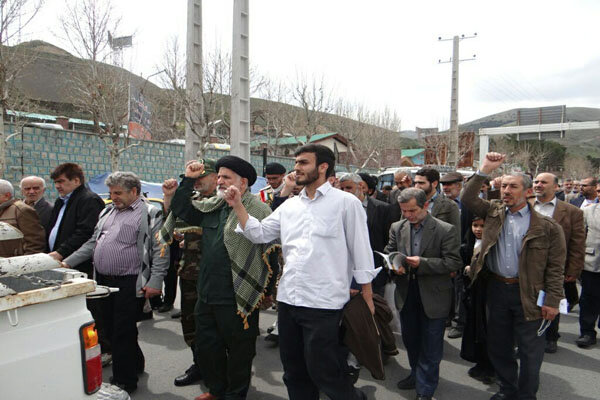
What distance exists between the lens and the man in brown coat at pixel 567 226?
4.76 m

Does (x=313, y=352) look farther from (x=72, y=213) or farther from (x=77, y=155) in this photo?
(x=77, y=155)

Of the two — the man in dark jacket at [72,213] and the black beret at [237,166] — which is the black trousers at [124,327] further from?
the black beret at [237,166]

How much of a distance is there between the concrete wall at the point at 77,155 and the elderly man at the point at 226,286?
12.4 meters

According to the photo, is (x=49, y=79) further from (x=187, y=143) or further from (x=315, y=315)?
(x=315, y=315)

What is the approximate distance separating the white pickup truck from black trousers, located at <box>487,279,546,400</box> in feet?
9.57

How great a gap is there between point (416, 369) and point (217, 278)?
6.41 ft

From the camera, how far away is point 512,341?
3.54 m

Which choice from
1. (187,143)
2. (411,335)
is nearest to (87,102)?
(187,143)

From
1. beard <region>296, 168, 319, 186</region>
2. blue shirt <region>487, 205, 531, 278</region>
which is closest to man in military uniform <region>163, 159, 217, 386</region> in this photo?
beard <region>296, 168, 319, 186</region>

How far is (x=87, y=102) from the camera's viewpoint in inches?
719

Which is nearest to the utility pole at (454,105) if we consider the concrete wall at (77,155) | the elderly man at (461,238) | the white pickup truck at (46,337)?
the concrete wall at (77,155)

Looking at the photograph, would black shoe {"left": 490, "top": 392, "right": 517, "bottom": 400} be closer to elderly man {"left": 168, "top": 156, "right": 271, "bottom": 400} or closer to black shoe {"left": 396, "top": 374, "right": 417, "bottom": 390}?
black shoe {"left": 396, "top": 374, "right": 417, "bottom": 390}

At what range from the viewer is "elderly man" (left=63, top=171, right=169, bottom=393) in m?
3.77

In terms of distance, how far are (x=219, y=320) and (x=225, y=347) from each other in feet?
0.97
